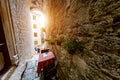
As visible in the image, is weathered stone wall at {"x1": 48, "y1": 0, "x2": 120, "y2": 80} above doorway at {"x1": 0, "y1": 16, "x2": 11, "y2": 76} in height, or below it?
above

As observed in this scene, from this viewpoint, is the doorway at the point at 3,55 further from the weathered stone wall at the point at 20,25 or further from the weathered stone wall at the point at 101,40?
the weathered stone wall at the point at 101,40

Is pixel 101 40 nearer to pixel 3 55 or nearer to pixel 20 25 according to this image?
pixel 3 55

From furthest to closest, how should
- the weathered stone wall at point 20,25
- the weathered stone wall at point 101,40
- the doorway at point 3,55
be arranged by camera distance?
the weathered stone wall at point 20,25 < the doorway at point 3,55 < the weathered stone wall at point 101,40

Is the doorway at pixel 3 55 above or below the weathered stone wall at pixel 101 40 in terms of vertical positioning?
below

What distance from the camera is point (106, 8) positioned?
48 centimetres

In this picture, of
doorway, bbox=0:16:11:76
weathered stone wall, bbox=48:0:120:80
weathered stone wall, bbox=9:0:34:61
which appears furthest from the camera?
weathered stone wall, bbox=9:0:34:61

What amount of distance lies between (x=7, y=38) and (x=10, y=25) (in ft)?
1.28

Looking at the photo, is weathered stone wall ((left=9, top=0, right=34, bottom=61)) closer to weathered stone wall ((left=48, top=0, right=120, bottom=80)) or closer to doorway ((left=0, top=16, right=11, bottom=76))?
doorway ((left=0, top=16, right=11, bottom=76))

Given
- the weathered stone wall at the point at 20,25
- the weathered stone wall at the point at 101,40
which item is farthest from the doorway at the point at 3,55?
the weathered stone wall at the point at 101,40

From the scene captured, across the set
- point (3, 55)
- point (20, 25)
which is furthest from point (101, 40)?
point (20, 25)

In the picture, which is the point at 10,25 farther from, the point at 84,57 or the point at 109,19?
the point at 109,19

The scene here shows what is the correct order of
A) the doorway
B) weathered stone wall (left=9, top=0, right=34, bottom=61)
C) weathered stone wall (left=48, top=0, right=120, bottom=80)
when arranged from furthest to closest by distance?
weathered stone wall (left=9, top=0, right=34, bottom=61)
the doorway
weathered stone wall (left=48, top=0, right=120, bottom=80)

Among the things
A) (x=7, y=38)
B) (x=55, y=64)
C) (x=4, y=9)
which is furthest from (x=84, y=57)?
(x=4, y=9)

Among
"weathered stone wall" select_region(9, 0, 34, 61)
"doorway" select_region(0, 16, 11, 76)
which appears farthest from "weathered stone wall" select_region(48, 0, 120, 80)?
"weathered stone wall" select_region(9, 0, 34, 61)
